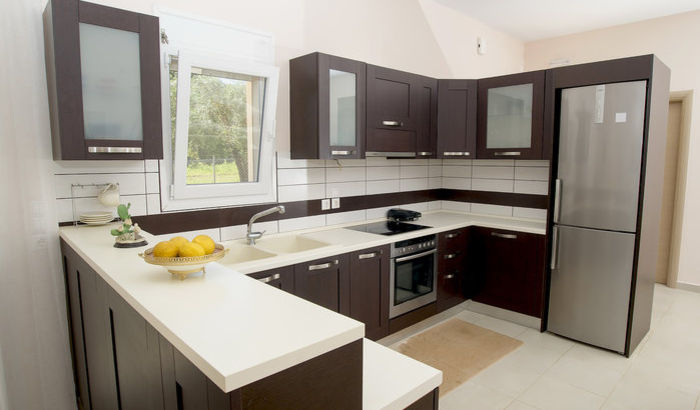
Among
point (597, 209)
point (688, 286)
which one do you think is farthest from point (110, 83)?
point (688, 286)

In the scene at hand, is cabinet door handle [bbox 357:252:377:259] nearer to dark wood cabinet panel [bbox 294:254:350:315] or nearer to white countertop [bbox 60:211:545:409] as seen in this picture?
dark wood cabinet panel [bbox 294:254:350:315]

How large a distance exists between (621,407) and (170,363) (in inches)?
103

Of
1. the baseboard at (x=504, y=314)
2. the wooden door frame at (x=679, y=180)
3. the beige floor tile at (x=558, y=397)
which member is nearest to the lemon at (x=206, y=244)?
the beige floor tile at (x=558, y=397)

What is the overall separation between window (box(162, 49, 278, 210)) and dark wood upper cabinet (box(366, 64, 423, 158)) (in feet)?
2.63

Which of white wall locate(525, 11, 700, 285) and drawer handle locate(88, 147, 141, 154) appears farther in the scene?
white wall locate(525, 11, 700, 285)

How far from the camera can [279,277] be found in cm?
239

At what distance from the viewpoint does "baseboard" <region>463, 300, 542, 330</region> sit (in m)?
3.50

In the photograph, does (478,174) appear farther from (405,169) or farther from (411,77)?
(411,77)

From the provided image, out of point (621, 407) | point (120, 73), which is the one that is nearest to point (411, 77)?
point (120, 73)

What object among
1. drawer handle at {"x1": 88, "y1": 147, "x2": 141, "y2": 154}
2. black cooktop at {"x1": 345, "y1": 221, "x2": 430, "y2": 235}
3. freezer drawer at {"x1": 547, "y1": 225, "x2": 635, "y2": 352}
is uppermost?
drawer handle at {"x1": 88, "y1": 147, "x2": 141, "y2": 154}

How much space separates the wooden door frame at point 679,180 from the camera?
4.18 metres

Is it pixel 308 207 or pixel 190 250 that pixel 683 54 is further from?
pixel 190 250


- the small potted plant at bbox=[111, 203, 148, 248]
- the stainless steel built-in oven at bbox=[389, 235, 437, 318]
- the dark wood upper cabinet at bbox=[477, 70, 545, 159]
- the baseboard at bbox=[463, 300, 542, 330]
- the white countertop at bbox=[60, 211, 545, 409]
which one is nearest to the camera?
the white countertop at bbox=[60, 211, 545, 409]

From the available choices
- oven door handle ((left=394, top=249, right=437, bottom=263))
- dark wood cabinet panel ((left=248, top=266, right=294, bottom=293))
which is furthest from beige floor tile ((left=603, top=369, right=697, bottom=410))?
dark wood cabinet panel ((left=248, top=266, right=294, bottom=293))
